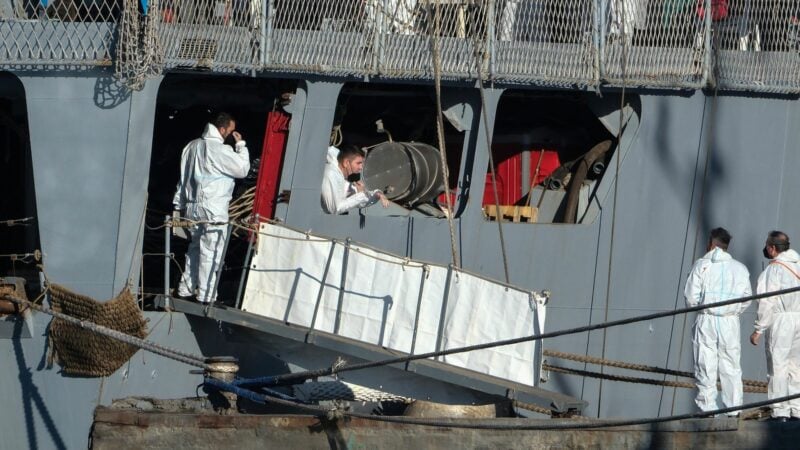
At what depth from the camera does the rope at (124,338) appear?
948 cm

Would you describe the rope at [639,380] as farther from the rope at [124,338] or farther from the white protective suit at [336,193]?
the rope at [124,338]

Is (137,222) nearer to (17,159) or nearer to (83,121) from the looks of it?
(83,121)

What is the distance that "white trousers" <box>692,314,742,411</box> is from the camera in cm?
995

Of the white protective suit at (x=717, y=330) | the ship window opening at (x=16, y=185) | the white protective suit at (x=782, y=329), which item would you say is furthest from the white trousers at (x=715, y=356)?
the ship window opening at (x=16, y=185)

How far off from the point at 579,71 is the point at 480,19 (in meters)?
0.95

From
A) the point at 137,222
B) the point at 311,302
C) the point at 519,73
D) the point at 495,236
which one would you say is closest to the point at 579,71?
the point at 519,73

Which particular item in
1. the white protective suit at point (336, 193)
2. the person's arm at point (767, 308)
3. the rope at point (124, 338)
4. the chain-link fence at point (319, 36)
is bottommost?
the rope at point (124, 338)

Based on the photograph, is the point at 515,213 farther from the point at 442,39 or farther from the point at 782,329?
the point at 782,329

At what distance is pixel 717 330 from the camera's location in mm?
9961

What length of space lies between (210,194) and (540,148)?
3.43 meters

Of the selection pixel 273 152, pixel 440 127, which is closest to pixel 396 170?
pixel 440 127

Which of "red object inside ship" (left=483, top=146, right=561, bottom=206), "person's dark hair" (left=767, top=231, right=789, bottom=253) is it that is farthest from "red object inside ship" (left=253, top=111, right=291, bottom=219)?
"person's dark hair" (left=767, top=231, right=789, bottom=253)

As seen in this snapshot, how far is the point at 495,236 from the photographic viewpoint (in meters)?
11.9

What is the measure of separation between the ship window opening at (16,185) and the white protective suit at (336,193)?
2532mm
